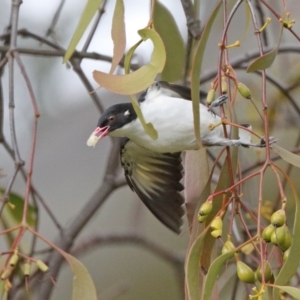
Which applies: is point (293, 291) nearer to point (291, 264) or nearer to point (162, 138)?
point (291, 264)

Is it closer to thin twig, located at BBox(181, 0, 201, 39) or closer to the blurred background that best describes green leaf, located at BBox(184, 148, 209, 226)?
thin twig, located at BBox(181, 0, 201, 39)

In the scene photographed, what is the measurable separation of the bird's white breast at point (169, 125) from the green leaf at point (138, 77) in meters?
0.31

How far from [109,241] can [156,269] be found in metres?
1.45

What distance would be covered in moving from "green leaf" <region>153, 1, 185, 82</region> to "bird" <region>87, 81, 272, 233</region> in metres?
0.19

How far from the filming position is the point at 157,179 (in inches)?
54.2

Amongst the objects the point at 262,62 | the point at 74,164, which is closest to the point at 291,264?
the point at 262,62

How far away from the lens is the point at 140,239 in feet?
5.83

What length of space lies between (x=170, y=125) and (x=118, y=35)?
12.1 inches

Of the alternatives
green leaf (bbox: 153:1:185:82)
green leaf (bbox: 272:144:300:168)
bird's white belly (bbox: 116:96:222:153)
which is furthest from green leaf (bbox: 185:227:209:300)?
green leaf (bbox: 153:1:185:82)

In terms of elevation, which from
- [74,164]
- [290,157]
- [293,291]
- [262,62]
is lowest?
[74,164]

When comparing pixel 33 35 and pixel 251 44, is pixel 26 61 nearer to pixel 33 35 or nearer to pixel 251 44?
pixel 251 44

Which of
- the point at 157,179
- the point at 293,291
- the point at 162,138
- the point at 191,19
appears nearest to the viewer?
the point at 293,291

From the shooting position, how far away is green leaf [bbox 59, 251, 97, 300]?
3.00ft

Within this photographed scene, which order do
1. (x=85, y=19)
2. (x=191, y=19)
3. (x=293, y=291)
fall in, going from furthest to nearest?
(x=191, y=19) < (x=85, y=19) < (x=293, y=291)
